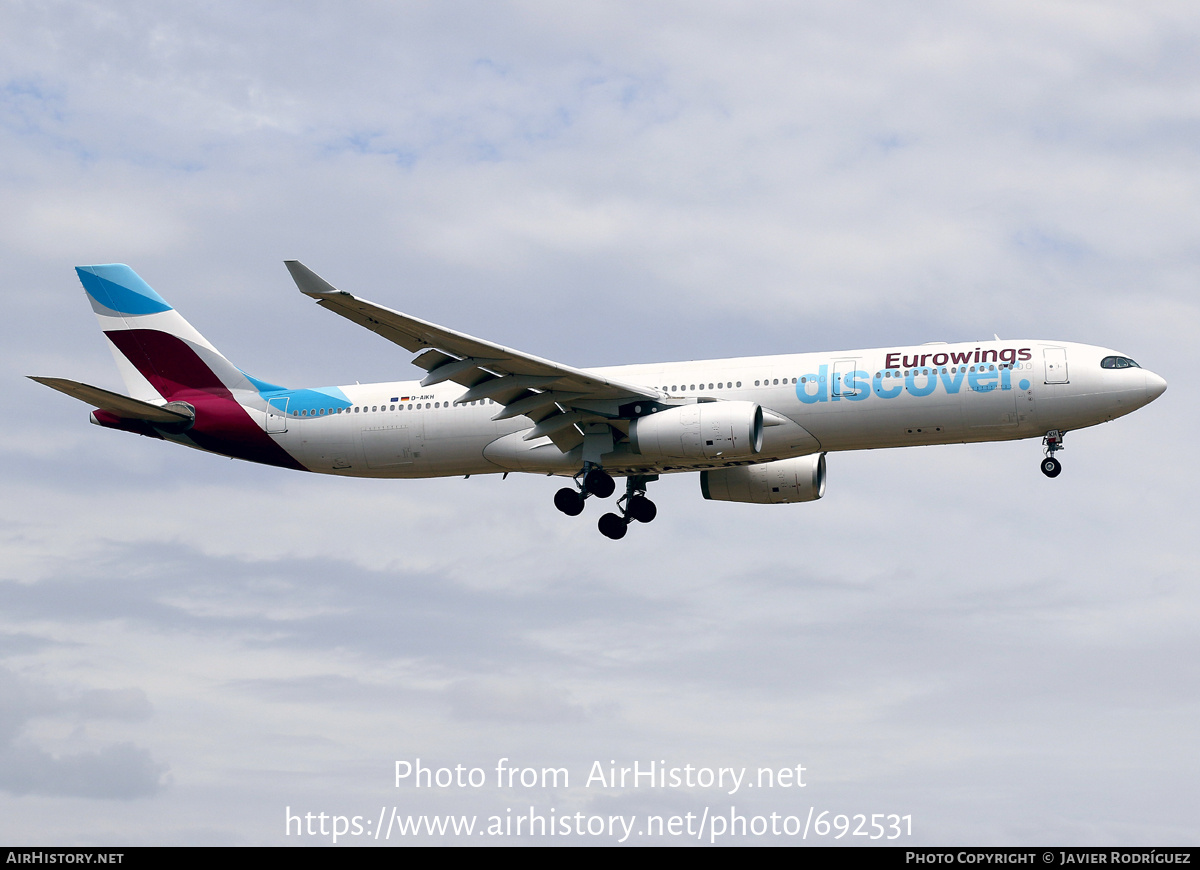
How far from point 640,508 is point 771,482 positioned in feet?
13.4

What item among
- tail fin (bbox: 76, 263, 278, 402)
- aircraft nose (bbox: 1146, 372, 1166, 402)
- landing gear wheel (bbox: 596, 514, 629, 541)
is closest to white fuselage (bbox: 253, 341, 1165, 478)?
aircraft nose (bbox: 1146, 372, 1166, 402)

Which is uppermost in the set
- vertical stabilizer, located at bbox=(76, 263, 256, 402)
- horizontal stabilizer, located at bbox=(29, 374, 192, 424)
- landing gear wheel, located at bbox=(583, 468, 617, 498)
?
vertical stabilizer, located at bbox=(76, 263, 256, 402)

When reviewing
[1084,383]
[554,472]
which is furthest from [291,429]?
[1084,383]

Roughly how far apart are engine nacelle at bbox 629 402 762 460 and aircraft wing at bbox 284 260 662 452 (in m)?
1.01

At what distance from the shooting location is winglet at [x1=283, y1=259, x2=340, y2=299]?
3053cm

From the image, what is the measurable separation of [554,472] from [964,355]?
12012mm

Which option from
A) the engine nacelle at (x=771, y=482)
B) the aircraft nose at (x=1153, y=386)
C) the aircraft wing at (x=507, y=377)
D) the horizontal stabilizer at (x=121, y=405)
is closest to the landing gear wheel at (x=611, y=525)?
the engine nacelle at (x=771, y=482)

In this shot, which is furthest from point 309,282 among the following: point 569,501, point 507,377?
point 569,501

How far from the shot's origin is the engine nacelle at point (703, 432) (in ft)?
119

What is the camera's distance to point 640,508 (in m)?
42.9

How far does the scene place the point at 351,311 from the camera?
32625 millimetres

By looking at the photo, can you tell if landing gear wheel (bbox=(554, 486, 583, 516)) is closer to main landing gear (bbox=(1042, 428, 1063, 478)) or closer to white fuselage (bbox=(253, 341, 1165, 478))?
white fuselage (bbox=(253, 341, 1165, 478))

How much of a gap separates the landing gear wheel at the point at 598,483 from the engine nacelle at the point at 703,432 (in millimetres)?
2174

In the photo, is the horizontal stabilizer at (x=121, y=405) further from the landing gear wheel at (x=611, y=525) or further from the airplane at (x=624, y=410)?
the landing gear wheel at (x=611, y=525)
